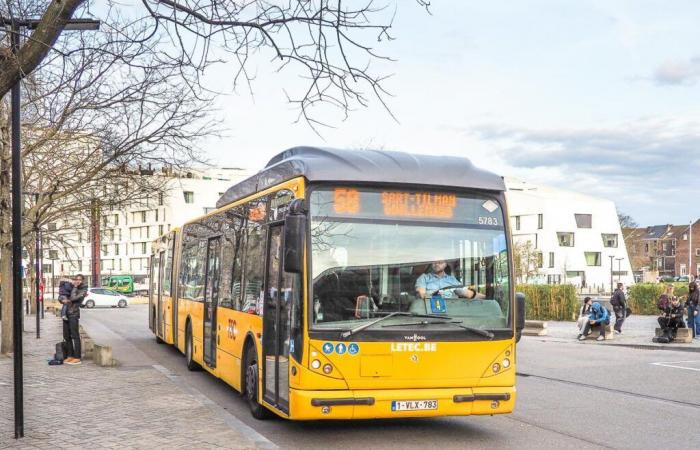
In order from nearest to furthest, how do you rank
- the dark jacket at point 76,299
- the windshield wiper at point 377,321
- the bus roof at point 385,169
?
the windshield wiper at point 377,321 < the bus roof at point 385,169 < the dark jacket at point 76,299

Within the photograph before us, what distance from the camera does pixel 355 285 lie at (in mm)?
8242

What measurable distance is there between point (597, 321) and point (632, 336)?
156 centimetres

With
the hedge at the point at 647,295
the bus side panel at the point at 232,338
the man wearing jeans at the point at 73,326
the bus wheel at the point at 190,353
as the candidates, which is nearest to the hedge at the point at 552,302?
the hedge at the point at 647,295

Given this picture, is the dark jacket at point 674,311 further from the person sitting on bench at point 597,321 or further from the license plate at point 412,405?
the license plate at point 412,405

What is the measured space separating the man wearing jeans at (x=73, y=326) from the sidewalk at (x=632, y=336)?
562 inches

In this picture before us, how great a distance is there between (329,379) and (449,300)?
149cm

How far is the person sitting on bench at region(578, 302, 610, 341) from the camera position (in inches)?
966

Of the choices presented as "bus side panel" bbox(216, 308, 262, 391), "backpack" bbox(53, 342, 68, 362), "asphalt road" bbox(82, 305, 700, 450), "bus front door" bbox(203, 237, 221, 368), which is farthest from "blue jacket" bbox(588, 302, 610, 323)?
"backpack" bbox(53, 342, 68, 362)

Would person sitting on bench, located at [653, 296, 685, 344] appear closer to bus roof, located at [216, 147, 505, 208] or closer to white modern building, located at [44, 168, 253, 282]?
bus roof, located at [216, 147, 505, 208]

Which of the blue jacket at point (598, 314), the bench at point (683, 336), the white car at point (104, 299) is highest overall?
the blue jacket at point (598, 314)

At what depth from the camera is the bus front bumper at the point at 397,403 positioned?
26.5 feet

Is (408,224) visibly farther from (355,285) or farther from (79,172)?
(79,172)

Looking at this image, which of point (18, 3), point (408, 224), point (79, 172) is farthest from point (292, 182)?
point (79, 172)

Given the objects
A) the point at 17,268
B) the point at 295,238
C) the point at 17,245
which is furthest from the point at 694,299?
the point at 17,268
